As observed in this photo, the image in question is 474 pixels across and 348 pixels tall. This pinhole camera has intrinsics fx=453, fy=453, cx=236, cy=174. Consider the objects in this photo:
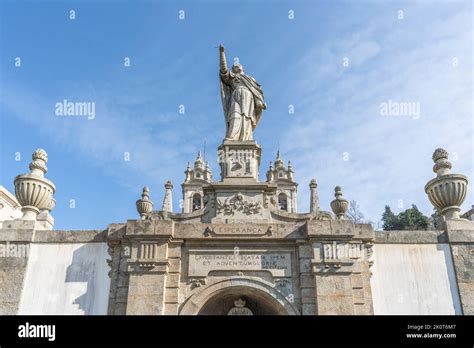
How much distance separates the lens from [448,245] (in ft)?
34.3

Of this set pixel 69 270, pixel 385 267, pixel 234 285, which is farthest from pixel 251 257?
pixel 69 270

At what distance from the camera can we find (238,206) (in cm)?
1062

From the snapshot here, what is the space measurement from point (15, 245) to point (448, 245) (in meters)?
9.95

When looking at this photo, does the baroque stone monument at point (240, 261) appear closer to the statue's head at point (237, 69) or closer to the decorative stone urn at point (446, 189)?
the decorative stone urn at point (446, 189)

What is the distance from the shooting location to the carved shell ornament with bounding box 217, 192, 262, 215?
10.6 meters

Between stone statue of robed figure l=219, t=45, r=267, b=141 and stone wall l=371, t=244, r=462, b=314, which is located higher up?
stone statue of robed figure l=219, t=45, r=267, b=141

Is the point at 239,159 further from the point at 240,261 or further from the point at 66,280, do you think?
the point at 66,280

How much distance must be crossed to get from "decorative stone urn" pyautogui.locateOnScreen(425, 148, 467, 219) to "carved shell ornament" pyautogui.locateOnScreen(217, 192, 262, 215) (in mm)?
4230

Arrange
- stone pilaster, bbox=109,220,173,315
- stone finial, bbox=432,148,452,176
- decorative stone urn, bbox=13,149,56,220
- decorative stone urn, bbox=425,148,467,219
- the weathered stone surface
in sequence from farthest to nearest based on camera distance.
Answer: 1. stone finial, bbox=432,148,452,176
2. decorative stone urn, bbox=13,149,56,220
3. decorative stone urn, bbox=425,148,467,219
4. the weathered stone surface
5. stone pilaster, bbox=109,220,173,315

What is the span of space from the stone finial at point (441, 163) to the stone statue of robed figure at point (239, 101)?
4.58m

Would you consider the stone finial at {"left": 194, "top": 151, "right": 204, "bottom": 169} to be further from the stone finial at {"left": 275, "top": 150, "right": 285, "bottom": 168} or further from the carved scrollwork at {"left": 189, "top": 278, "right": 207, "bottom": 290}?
the carved scrollwork at {"left": 189, "top": 278, "right": 207, "bottom": 290}

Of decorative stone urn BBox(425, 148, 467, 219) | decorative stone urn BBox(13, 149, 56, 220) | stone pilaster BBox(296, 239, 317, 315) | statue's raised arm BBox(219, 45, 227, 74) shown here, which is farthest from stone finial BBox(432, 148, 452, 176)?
decorative stone urn BBox(13, 149, 56, 220)
